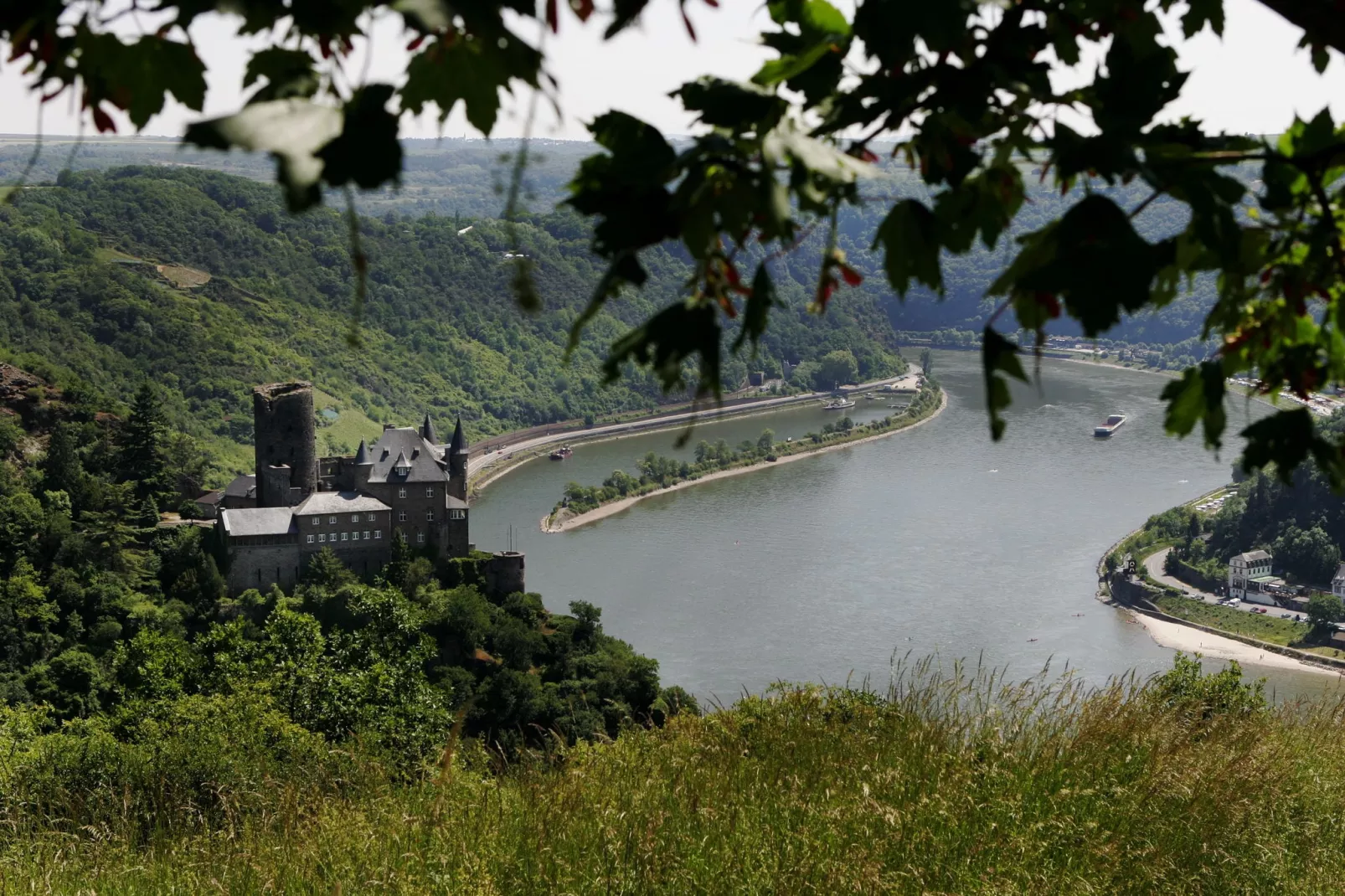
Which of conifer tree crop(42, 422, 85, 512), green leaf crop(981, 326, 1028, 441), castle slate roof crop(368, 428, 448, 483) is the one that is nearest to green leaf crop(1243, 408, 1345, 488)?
green leaf crop(981, 326, 1028, 441)

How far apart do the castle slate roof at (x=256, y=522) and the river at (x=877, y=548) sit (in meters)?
5.87

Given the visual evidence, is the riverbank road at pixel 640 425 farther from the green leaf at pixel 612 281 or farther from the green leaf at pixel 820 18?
the green leaf at pixel 612 281

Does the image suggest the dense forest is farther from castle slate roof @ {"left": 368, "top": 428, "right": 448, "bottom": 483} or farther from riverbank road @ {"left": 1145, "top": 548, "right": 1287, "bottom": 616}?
riverbank road @ {"left": 1145, "top": 548, "right": 1287, "bottom": 616}

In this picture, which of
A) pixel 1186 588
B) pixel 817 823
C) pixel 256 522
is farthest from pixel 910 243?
pixel 1186 588

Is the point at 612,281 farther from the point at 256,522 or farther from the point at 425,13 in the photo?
the point at 256,522

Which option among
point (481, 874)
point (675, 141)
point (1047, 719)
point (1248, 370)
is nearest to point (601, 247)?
point (675, 141)

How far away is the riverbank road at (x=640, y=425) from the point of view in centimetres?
4159

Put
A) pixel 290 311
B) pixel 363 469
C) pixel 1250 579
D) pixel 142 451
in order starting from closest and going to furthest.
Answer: pixel 363 469 < pixel 142 451 < pixel 1250 579 < pixel 290 311

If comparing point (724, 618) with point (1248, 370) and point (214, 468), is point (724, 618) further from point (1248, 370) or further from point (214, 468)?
point (1248, 370)

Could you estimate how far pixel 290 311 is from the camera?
150 ft

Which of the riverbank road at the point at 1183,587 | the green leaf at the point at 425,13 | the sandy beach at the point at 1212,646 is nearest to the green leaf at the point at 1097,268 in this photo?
the green leaf at the point at 425,13

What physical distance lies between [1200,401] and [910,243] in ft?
1.03

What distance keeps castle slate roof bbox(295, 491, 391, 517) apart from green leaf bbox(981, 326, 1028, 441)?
57.7 feet

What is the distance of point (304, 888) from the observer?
83.9 inches
